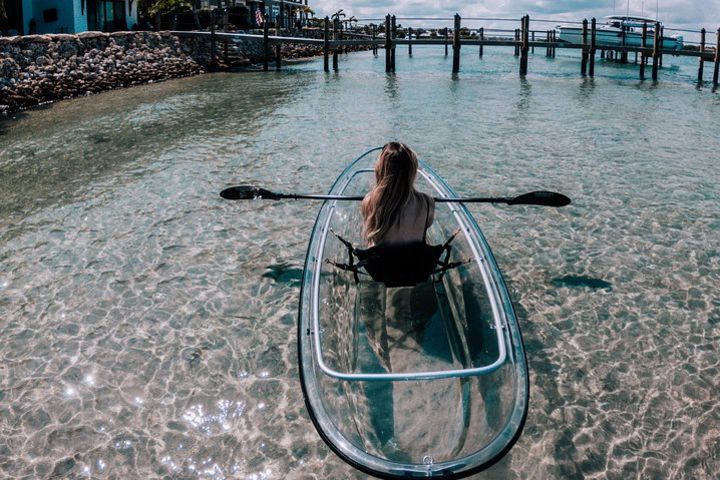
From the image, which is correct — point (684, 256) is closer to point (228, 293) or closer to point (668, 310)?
point (668, 310)

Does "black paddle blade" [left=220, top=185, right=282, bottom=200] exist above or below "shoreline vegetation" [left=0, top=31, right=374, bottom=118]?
below

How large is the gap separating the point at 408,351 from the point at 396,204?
46.4 inches

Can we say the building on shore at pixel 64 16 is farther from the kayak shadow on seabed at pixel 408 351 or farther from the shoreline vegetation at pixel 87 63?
the kayak shadow on seabed at pixel 408 351

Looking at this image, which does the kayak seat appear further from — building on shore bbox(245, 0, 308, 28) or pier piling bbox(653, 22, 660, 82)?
building on shore bbox(245, 0, 308, 28)

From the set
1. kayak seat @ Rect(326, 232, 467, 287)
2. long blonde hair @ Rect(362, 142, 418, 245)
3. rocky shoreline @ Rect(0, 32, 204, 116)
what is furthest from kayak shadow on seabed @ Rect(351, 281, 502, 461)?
rocky shoreline @ Rect(0, 32, 204, 116)

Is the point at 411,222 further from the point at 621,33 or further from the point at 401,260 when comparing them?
the point at 621,33

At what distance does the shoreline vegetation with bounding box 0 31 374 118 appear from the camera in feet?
69.1

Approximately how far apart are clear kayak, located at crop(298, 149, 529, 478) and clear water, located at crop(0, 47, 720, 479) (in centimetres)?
66

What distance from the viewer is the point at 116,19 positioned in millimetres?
34250

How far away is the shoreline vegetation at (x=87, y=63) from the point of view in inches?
829

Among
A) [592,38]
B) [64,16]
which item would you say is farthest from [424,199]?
[64,16]

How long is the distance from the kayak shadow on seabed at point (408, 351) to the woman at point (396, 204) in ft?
1.98

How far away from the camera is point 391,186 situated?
4609mm

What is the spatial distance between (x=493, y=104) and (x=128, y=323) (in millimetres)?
18750
